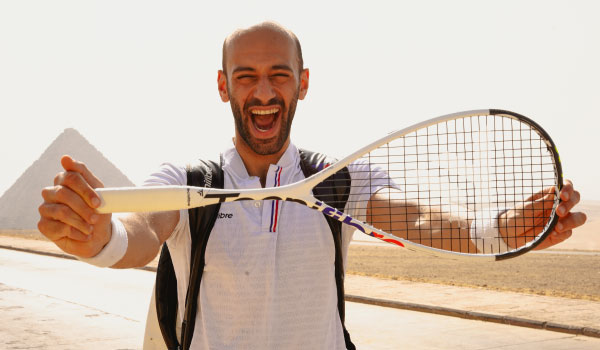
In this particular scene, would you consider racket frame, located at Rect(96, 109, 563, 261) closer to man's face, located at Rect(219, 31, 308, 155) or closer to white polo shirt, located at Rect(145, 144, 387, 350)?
white polo shirt, located at Rect(145, 144, 387, 350)

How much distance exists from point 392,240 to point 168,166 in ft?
2.90

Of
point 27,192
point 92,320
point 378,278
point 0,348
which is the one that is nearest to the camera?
point 0,348

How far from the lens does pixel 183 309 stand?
266 centimetres

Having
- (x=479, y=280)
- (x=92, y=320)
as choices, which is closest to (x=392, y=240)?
(x=92, y=320)

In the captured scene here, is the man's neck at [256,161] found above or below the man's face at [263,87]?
below

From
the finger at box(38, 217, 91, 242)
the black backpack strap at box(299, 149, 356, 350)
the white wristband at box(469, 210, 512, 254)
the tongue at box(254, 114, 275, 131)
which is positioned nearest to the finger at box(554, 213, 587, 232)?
the white wristband at box(469, 210, 512, 254)

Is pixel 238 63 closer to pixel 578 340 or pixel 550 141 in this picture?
pixel 550 141

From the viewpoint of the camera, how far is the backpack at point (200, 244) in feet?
8.39

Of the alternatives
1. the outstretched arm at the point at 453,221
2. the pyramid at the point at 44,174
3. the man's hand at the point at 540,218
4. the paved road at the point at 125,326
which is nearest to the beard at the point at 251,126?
the outstretched arm at the point at 453,221

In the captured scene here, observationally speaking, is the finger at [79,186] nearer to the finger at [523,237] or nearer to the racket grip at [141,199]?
the racket grip at [141,199]

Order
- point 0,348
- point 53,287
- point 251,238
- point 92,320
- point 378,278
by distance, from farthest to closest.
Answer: point 378,278 < point 53,287 < point 92,320 < point 0,348 < point 251,238

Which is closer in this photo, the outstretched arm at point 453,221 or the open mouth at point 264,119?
the outstretched arm at point 453,221

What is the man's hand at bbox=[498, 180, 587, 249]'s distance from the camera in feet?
8.36

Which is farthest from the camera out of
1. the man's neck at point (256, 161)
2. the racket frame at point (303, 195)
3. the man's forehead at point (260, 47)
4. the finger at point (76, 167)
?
the man's neck at point (256, 161)
